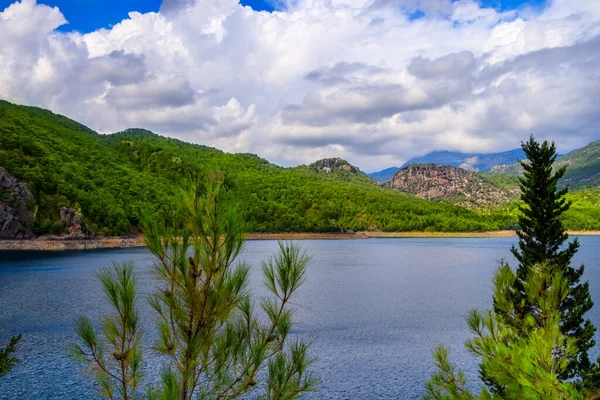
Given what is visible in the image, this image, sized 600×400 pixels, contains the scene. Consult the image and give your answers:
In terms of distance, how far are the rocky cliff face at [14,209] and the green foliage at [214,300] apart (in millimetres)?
61040

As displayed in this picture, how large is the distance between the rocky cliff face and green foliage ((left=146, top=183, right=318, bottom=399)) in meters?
61.0

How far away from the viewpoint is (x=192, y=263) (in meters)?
4.21

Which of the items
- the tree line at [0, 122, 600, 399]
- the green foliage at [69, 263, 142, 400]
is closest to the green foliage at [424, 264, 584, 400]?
the tree line at [0, 122, 600, 399]

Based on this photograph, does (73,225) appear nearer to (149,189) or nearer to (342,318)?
(149,189)

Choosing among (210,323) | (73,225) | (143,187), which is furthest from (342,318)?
(143,187)

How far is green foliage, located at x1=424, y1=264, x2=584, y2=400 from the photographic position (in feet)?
13.8

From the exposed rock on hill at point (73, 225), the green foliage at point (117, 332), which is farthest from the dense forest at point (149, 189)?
the green foliage at point (117, 332)

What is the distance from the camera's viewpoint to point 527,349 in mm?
4582

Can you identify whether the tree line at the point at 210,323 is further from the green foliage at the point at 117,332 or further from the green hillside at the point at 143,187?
the green hillside at the point at 143,187

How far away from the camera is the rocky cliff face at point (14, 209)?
54188 mm

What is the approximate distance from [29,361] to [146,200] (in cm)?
7249

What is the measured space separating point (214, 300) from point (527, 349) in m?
3.35

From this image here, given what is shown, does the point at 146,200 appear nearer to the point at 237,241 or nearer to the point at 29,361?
the point at 29,361

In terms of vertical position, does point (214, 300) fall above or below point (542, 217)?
below
